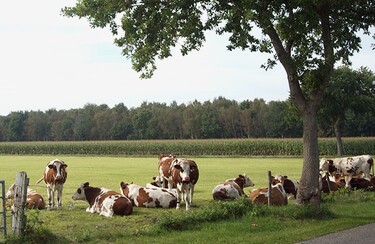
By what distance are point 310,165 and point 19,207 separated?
878 centimetres

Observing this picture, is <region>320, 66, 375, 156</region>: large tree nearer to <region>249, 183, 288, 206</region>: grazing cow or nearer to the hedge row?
the hedge row

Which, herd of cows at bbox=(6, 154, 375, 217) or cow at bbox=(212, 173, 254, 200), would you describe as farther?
cow at bbox=(212, 173, 254, 200)

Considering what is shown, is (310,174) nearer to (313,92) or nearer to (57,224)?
(313,92)

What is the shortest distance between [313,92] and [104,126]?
442ft

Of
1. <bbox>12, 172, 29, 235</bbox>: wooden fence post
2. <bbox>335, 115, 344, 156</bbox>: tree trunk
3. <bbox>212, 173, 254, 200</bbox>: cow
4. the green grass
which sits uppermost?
<bbox>335, 115, 344, 156</bbox>: tree trunk

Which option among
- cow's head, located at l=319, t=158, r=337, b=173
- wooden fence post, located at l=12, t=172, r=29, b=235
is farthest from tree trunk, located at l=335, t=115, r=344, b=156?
wooden fence post, located at l=12, t=172, r=29, b=235

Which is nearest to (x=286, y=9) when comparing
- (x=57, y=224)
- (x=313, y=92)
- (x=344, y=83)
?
(x=313, y=92)

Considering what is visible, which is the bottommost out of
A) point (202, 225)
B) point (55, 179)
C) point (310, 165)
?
point (202, 225)

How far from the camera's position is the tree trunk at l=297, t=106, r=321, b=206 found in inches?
623

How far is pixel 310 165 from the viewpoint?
1589 centimetres

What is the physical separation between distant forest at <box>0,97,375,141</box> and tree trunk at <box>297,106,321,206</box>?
89.6 m

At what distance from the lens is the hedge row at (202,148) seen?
229 feet

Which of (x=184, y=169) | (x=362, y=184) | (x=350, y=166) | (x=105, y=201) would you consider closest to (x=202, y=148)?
(x=350, y=166)

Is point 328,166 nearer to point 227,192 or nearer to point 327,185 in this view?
point 327,185
